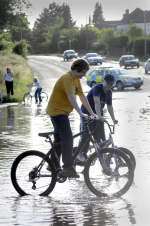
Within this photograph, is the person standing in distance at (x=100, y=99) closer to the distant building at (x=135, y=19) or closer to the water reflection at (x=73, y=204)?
the water reflection at (x=73, y=204)

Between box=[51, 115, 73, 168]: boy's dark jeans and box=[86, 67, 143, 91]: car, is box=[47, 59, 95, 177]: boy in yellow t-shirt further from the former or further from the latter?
box=[86, 67, 143, 91]: car

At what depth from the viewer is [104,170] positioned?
31.8 feet

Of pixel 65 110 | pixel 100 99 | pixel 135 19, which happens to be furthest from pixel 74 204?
pixel 135 19

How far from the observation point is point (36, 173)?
9.60 m

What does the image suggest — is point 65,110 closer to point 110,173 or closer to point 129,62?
point 110,173

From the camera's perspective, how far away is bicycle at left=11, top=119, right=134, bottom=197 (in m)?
9.42

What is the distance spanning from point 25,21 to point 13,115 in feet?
153

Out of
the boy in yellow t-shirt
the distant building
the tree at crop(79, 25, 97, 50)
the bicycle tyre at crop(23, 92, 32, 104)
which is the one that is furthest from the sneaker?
the distant building

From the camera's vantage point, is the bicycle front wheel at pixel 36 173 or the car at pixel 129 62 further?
the car at pixel 129 62

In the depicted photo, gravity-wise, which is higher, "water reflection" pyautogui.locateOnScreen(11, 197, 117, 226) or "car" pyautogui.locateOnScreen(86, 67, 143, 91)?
"water reflection" pyautogui.locateOnScreen(11, 197, 117, 226)

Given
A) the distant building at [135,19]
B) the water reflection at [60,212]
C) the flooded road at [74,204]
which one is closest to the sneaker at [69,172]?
the flooded road at [74,204]

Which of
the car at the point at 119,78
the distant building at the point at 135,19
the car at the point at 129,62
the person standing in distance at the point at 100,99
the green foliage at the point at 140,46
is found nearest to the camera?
the person standing in distance at the point at 100,99

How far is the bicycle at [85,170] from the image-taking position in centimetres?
942

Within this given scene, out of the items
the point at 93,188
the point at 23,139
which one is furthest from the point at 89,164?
the point at 23,139
